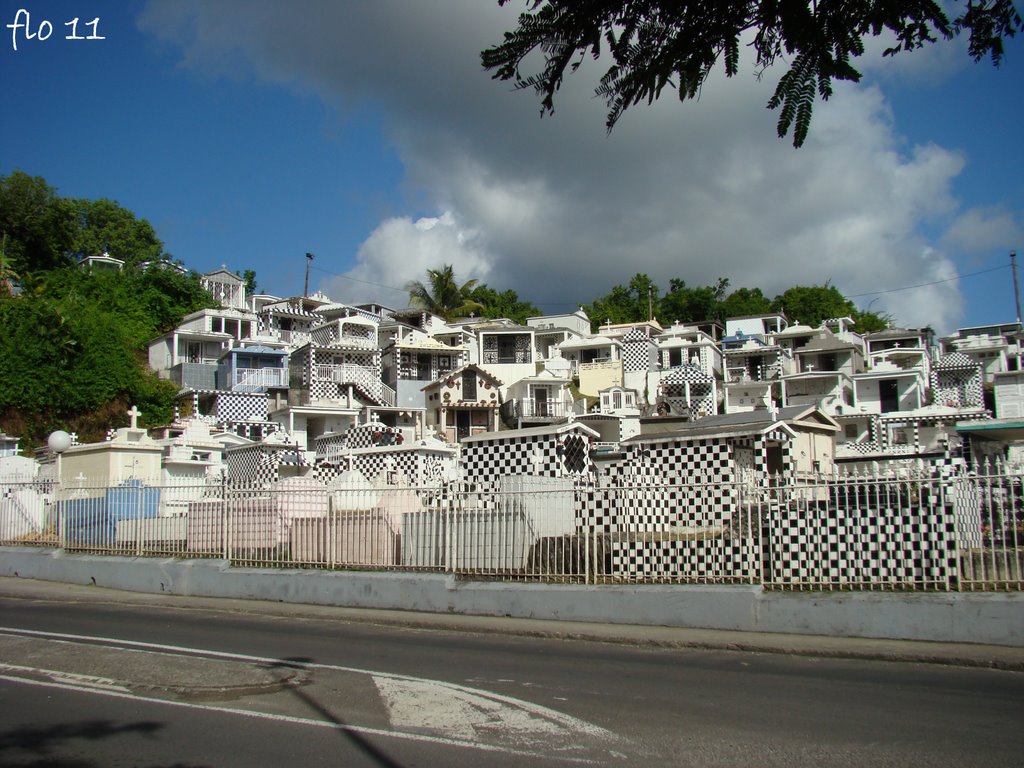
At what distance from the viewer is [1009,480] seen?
35.3 ft

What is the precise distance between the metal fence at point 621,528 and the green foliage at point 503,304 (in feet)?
203

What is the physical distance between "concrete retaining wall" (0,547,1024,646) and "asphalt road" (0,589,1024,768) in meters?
1.08

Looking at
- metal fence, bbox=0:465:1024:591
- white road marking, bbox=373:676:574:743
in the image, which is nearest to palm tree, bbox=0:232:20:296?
metal fence, bbox=0:465:1024:591

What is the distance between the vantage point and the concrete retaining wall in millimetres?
10766

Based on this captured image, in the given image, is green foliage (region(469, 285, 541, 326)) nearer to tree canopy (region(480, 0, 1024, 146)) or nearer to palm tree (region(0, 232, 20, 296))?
palm tree (region(0, 232, 20, 296))

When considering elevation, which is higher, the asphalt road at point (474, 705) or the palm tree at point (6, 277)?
the palm tree at point (6, 277)

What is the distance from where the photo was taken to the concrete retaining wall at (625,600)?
10.8 m

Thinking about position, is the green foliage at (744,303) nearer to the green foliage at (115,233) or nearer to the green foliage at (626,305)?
the green foliage at (626,305)

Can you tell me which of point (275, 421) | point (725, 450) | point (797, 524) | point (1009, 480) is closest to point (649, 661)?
point (797, 524)

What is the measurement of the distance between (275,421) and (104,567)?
32524 millimetres

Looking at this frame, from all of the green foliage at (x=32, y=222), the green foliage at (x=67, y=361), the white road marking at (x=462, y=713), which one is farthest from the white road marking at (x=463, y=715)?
the green foliage at (x=32, y=222)

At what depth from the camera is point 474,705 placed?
25.6 feet

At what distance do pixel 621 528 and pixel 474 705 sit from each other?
5.74 m

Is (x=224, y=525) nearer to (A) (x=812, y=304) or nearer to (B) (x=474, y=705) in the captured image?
(B) (x=474, y=705)
